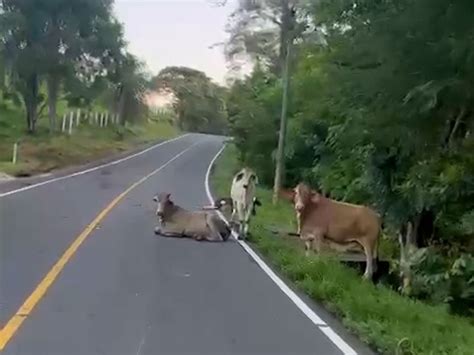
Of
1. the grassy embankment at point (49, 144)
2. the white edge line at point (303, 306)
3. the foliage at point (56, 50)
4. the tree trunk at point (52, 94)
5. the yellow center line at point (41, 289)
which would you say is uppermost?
the foliage at point (56, 50)

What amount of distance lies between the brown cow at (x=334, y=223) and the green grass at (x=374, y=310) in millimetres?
513

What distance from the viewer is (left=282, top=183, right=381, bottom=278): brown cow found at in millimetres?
13992

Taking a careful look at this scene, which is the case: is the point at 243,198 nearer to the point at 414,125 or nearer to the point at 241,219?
the point at 241,219

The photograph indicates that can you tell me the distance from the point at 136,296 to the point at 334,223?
17.3 ft

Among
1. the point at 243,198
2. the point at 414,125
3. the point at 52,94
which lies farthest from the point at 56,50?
the point at 414,125

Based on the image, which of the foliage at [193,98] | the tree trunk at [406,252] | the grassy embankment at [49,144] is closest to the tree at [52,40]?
the grassy embankment at [49,144]

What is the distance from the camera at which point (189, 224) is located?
631 inches

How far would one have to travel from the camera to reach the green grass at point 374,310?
7.69 meters

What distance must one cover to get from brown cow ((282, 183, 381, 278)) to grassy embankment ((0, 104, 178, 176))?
19.0 m

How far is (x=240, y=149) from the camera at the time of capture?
1686 inches

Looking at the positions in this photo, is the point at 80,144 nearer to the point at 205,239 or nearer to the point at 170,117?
the point at 205,239

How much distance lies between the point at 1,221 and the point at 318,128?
1711cm

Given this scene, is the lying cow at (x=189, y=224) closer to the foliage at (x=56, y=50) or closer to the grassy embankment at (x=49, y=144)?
the grassy embankment at (x=49, y=144)

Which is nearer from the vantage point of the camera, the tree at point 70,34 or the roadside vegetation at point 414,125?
the roadside vegetation at point 414,125
